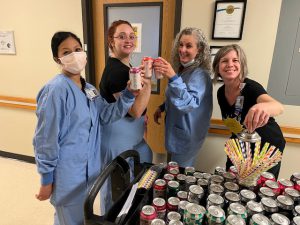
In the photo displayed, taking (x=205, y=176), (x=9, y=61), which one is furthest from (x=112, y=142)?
(x=9, y=61)

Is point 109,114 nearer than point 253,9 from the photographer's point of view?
Yes

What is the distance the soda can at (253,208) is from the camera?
63cm

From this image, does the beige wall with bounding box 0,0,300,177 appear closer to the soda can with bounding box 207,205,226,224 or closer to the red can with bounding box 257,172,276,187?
the red can with bounding box 257,172,276,187

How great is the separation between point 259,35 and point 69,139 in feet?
4.72

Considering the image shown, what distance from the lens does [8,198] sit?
1.92 meters

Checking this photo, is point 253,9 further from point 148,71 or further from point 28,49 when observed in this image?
point 28,49

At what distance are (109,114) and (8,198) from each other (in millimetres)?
1494

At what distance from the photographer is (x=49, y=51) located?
2.13m

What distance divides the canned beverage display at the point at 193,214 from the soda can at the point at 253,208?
137 mm

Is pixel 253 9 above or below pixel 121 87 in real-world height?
above

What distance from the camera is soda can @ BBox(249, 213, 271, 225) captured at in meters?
0.58

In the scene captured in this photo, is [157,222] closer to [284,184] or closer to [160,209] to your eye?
[160,209]

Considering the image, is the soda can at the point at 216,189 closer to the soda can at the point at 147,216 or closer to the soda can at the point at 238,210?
the soda can at the point at 238,210

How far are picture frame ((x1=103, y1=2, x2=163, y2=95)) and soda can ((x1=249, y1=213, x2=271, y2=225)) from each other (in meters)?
1.40
